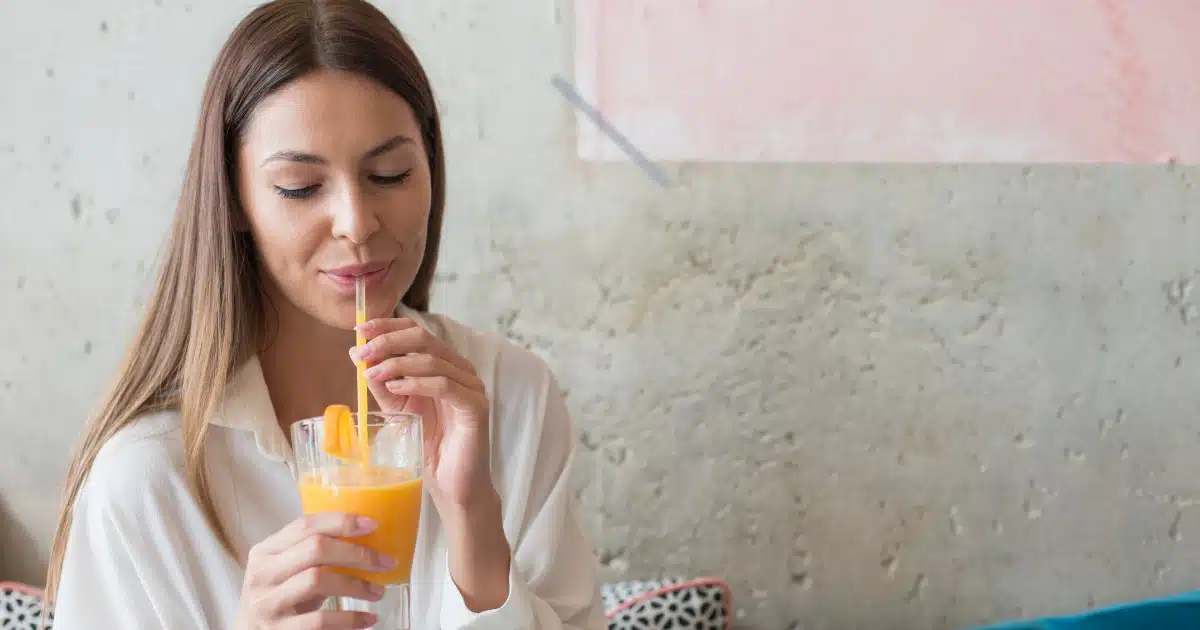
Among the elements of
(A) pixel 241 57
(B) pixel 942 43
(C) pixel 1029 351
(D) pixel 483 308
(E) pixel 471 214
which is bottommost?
(C) pixel 1029 351

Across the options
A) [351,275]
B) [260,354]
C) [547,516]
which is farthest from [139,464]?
[547,516]

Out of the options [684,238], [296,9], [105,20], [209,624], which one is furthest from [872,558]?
[105,20]

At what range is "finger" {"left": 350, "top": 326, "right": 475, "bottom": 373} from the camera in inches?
52.8

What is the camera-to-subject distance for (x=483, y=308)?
224 centimetres

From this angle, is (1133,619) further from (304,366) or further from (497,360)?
(304,366)

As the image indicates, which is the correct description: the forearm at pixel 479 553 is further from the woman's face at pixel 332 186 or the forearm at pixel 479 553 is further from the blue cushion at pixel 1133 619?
the blue cushion at pixel 1133 619

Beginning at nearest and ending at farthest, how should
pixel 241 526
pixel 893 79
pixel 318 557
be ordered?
pixel 318 557 → pixel 241 526 → pixel 893 79

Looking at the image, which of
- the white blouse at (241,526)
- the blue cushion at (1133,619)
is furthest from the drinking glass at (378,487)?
the blue cushion at (1133,619)

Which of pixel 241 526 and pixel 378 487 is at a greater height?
pixel 378 487

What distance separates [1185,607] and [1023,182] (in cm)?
86

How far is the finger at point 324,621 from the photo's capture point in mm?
1172

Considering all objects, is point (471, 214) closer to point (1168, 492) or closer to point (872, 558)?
point (872, 558)

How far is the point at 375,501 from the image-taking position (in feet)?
3.94

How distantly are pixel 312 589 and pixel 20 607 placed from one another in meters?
1.17
